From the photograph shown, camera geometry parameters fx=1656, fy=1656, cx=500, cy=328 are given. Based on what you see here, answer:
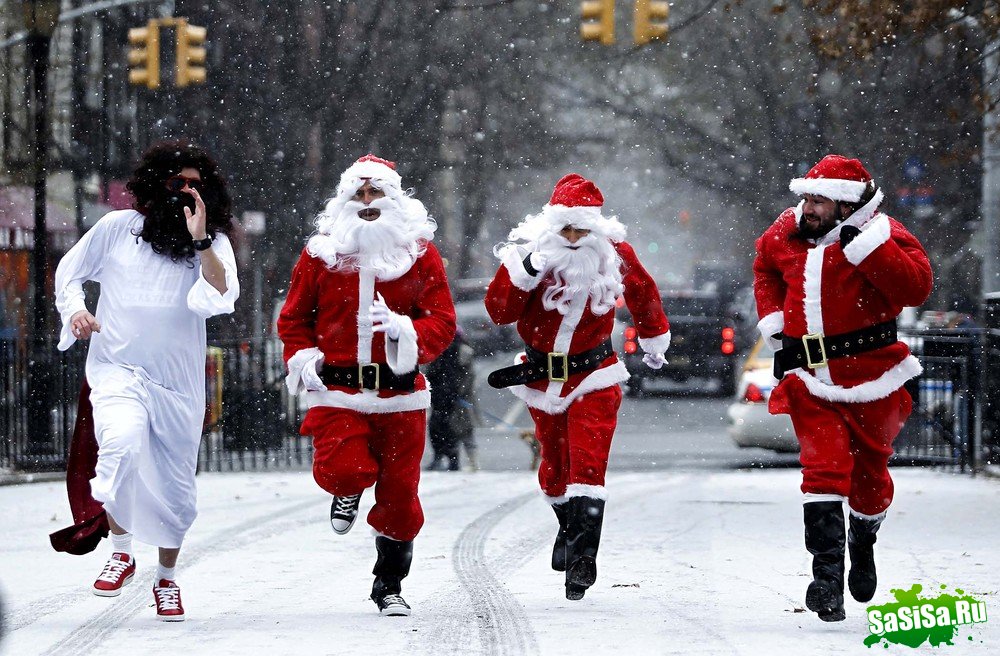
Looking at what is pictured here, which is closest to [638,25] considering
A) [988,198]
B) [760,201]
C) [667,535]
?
[988,198]

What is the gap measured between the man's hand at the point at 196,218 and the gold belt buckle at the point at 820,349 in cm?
246

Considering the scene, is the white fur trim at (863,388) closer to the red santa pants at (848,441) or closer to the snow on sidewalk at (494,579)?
the red santa pants at (848,441)

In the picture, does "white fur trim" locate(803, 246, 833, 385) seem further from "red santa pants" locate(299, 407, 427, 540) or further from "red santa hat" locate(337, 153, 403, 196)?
"red santa hat" locate(337, 153, 403, 196)

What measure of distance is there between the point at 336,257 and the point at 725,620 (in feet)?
7.10

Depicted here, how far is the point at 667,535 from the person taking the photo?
9922 mm

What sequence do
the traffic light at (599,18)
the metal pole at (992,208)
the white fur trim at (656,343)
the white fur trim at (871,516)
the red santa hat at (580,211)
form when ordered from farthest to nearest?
the traffic light at (599,18), the metal pole at (992,208), the white fur trim at (656,343), the red santa hat at (580,211), the white fur trim at (871,516)

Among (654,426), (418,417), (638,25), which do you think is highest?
(638,25)

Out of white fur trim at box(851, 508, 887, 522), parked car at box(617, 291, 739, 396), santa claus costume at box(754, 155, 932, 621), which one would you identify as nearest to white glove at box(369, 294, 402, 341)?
santa claus costume at box(754, 155, 932, 621)

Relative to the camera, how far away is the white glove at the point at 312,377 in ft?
21.8

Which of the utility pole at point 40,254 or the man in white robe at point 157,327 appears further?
the utility pole at point 40,254

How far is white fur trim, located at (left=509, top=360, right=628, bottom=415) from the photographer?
7.21 meters

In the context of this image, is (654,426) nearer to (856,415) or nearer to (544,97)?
(544,97)

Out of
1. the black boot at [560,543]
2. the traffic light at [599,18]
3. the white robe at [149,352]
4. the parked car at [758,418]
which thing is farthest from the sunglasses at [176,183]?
the traffic light at [599,18]

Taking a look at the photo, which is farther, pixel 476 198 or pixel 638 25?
pixel 476 198
